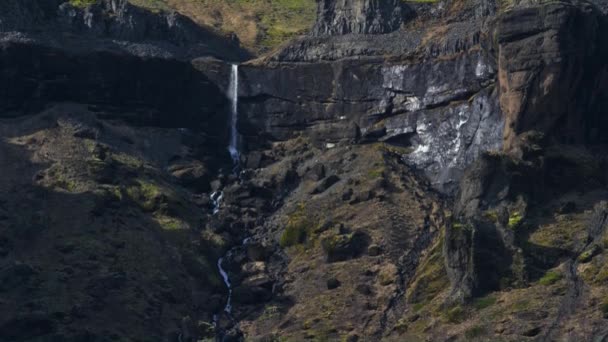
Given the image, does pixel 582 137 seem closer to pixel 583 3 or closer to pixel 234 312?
pixel 583 3

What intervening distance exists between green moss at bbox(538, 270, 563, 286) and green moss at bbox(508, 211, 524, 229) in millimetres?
7089

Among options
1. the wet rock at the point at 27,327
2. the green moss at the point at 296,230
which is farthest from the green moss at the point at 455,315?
the wet rock at the point at 27,327

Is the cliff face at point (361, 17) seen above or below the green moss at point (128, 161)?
above

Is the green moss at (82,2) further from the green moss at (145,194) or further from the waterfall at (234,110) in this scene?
the green moss at (145,194)

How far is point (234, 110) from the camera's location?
166 metres

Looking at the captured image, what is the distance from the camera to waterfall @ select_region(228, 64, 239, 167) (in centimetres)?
16262

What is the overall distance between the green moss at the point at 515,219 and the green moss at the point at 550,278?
279 inches

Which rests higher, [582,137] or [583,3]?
[583,3]

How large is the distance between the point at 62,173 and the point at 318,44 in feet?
111

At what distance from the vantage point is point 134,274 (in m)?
129

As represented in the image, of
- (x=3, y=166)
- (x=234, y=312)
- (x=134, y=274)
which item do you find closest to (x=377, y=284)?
(x=234, y=312)

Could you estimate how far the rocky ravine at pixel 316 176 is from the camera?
11981cm

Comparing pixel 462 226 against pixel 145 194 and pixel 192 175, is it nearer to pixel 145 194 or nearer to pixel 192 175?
pixel 145 194

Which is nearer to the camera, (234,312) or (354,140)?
(234,312)
